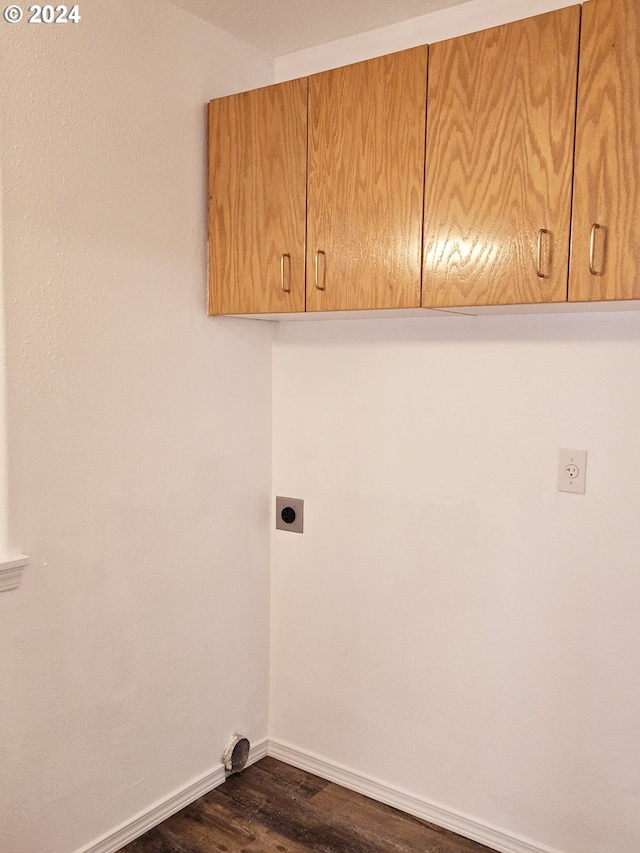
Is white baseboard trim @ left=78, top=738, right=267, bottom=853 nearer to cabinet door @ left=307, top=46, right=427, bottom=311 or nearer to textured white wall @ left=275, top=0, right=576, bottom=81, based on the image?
cabinet door @ left=307, top=46, right=427, bottom=311

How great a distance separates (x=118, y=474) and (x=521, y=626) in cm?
120

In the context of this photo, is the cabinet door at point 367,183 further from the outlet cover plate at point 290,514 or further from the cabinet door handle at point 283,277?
the outlet cover plate at point 290,514

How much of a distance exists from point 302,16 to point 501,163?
86cm

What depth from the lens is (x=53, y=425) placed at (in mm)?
1803

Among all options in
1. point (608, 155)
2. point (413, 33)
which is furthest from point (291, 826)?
point (413, 33)

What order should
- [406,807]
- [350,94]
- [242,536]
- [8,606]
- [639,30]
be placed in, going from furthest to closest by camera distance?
[242,536], [406,807], [350,94], [8,606], [639,30]

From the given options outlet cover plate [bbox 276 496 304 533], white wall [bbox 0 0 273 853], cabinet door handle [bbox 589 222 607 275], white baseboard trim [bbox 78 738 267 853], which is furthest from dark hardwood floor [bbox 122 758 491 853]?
cabinet door handle [bbox 589 222 607 275]

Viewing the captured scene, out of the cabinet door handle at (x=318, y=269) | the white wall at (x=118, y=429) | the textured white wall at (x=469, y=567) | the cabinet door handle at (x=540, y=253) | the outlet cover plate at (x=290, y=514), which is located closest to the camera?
the cabinet door handle at (x=540, y=253)

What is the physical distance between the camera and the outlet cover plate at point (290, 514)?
248 centimetres

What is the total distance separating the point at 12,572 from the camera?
171 centimetres

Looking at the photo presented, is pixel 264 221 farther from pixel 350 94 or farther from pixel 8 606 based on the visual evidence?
pixel 8 606

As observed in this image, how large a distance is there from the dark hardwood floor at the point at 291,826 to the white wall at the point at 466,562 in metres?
0.10

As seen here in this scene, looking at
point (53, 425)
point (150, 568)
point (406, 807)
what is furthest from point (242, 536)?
point (406, 807)

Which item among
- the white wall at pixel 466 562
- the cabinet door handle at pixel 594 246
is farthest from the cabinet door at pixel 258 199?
the cabinet door handle at pixel 594 246
